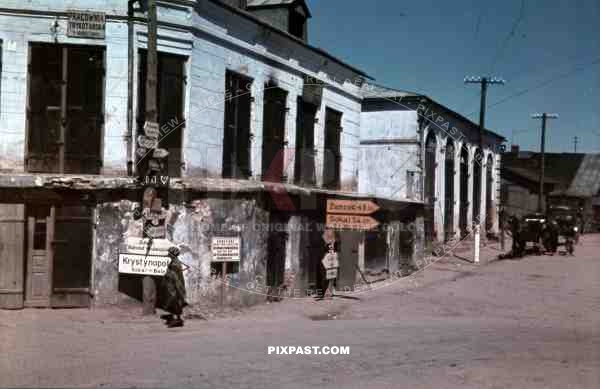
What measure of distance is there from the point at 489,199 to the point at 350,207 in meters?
25.0

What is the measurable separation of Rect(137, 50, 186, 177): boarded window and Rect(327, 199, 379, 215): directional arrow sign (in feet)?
14.7

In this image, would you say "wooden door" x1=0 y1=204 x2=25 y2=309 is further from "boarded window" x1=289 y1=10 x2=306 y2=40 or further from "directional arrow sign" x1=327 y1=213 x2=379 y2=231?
"boarded window" x1=289 y1=10 x2=306 y2=40

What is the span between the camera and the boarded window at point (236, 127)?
16.1 meters

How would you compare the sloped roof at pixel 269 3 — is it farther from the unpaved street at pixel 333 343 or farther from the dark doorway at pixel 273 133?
the unpaved street at pixel 333 343

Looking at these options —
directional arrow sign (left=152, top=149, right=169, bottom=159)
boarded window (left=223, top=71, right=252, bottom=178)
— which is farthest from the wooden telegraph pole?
boarded window (left=223, top=71, right=252, bottom=178)

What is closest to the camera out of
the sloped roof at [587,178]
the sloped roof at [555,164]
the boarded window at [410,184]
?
the boarded window at [410,184]

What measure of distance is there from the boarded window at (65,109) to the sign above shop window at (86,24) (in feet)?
1.01

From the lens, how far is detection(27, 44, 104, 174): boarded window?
13.7 m

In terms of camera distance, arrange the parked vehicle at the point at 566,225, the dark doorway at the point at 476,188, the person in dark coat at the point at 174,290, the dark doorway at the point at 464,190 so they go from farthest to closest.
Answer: the dark doorway at the point at 476,188, the dark doorway at the point at 464,190, the parked vehicle at the point at 566,225, the person in dark coat at the point at 174,290

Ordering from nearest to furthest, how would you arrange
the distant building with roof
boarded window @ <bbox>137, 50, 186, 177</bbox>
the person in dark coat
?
the person in dark coat
boarded window @ <bbox>137, 50, 186, 177</bbox>
the distant building with roof

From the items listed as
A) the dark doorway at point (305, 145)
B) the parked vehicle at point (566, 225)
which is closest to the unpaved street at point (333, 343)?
the dark doorway at point (305, 145)

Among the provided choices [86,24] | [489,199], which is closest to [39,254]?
[86,24]

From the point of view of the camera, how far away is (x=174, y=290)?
12.7 metres

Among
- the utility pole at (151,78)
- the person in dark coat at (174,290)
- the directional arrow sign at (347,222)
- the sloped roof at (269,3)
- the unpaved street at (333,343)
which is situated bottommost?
the unpaved street at (333,343)
